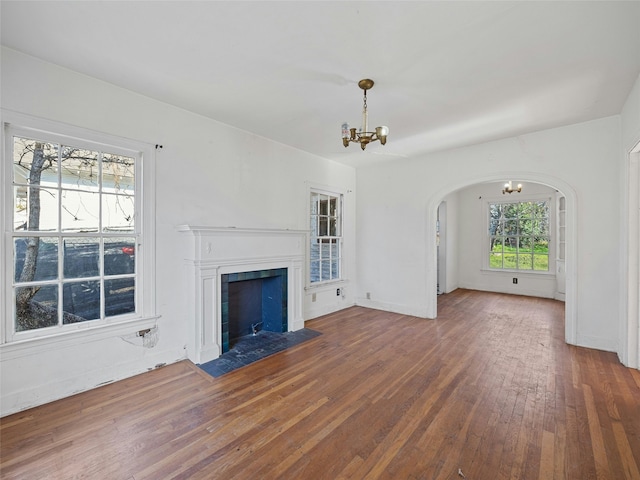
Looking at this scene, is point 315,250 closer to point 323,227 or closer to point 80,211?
point 323,227

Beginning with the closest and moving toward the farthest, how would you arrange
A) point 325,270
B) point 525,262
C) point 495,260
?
point 325,270 → point 525,262 → point 495,260

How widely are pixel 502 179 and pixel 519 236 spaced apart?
377 centimetres

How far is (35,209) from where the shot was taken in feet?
8.11

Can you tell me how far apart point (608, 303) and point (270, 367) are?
4217 millimetres

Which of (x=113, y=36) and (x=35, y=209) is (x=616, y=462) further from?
(x=35, y=209)

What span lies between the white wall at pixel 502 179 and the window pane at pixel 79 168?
14.1 feet

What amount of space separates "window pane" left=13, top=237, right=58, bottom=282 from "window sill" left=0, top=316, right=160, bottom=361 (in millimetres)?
521

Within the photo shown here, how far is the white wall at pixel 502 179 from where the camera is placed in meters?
3.51

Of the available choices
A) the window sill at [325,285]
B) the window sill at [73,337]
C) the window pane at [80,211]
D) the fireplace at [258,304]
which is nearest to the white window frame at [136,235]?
the window sill at [73,337]

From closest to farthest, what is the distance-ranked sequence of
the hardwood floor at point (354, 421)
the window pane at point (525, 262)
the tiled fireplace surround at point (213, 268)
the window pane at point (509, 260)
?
the hardwood floor at point (354, 421) → the tiled fireplace surround at point (213, 268) → the window pane at point (525, 262) → the window pane at point (509, 260)

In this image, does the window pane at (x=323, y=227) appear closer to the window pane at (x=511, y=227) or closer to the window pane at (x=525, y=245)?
the window pane at (x=511, y=227)

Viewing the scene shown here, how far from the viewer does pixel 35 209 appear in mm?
2473

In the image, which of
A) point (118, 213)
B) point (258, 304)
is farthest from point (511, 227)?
point (118, 213)

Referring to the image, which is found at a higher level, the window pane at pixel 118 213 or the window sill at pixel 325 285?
the window pane at pixel 118 213
